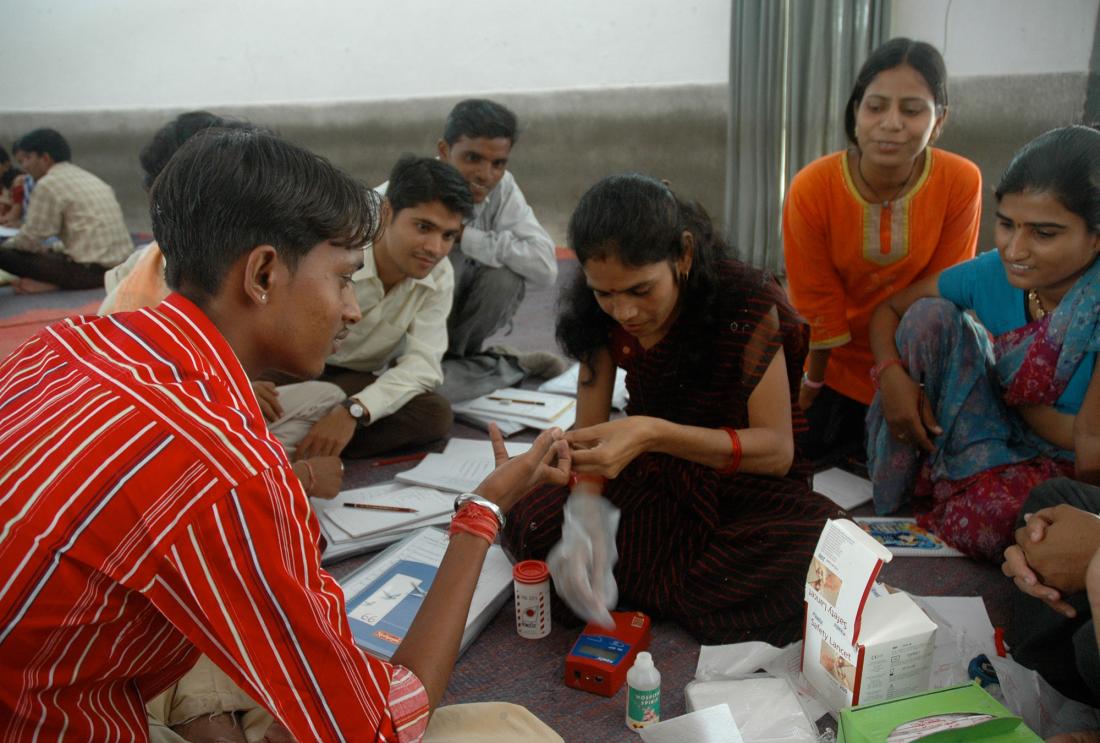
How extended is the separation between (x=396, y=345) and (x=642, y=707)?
5.70 feet

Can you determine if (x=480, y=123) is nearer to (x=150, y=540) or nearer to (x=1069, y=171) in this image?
(x=1069, y=171)

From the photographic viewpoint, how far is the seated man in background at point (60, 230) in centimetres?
555

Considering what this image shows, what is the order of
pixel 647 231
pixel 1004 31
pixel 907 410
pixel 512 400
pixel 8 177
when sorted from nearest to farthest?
pixel 647 231 < pixel 907 410 < pixel 512 400 < pixel 1004 31 < pixel 8 177

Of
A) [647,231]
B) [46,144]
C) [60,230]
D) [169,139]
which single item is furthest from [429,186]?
[46,144]

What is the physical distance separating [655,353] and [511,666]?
29.0 inches

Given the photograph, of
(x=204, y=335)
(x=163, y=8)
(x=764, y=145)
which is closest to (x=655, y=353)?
(x=204, y=335)

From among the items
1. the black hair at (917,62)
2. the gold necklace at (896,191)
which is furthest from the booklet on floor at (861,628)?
the black hair at (917,62)

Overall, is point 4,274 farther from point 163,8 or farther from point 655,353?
point 655,353

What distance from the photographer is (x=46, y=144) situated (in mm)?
5734

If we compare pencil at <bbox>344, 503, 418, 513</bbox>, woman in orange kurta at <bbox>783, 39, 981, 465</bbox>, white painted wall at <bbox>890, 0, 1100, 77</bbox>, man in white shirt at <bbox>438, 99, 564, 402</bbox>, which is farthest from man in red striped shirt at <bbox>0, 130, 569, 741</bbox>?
white painted wall at <bbox>890, 0, 1100, 77</bbox>

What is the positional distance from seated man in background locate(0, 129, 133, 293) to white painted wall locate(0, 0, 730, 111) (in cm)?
128

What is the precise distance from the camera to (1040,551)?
1.55m

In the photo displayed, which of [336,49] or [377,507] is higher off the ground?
[336,49]

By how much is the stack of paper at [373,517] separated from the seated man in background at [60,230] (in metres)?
4.12
